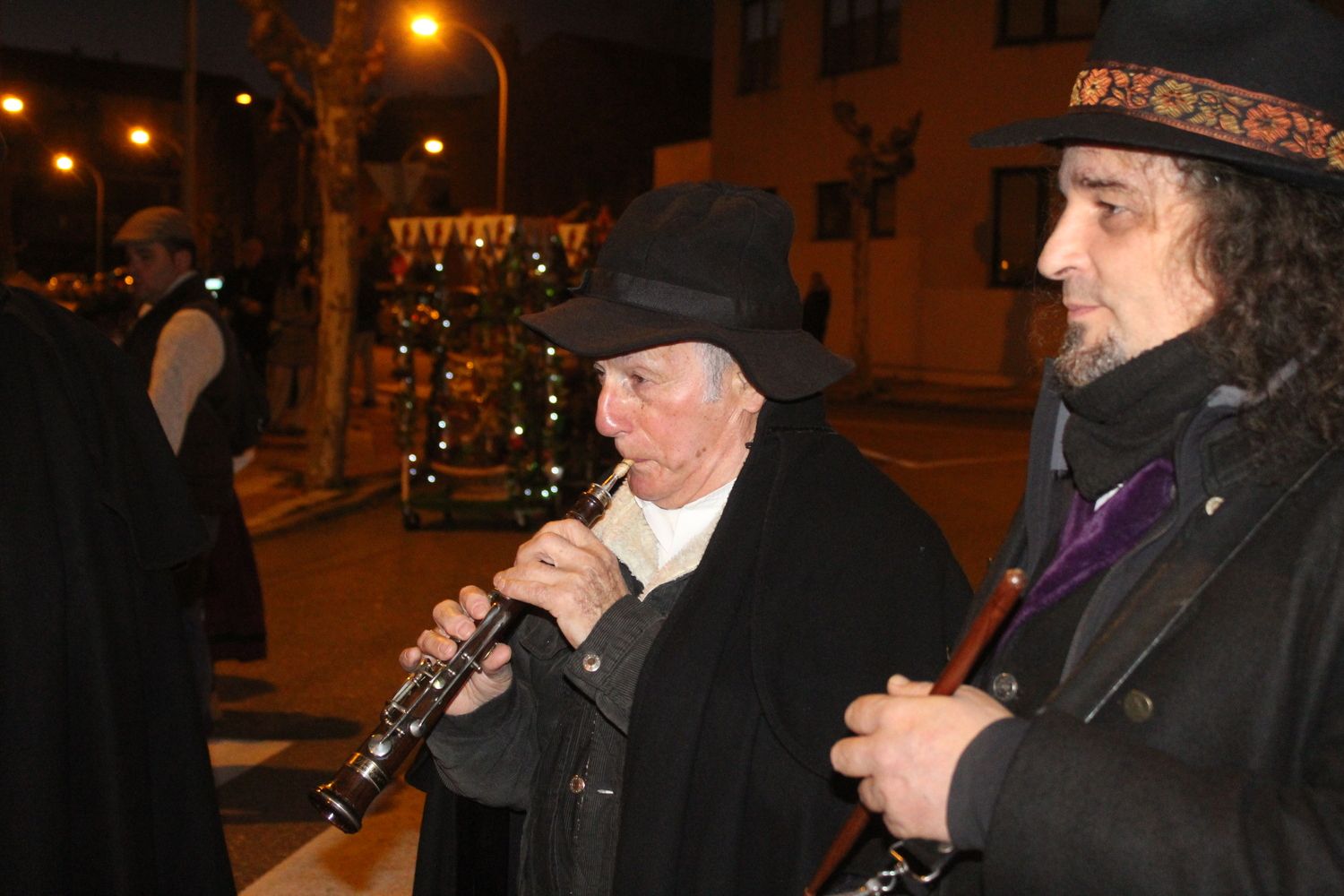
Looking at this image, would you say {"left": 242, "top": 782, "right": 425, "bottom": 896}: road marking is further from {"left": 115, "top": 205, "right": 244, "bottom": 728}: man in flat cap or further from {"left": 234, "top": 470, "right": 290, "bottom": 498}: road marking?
{"left": 234, "top": 470, "right": 290, "bottom": 498}: road marking

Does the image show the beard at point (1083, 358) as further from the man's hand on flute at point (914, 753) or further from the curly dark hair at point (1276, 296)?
the man's hand on flute at point (914, 753)

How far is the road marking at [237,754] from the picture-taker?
543 cm

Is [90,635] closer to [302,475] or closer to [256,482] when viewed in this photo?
[256,482]

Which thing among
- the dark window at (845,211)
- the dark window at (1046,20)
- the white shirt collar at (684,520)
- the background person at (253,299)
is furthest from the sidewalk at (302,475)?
the white shirt collar at (684,520)

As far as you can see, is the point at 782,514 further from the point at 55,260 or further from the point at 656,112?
the point at 55,260

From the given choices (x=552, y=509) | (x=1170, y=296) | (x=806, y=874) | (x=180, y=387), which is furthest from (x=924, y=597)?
(x=552, y=509)

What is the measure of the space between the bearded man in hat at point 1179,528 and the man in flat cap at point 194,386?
4341 millimetres

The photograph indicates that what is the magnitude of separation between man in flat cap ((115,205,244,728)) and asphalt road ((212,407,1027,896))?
17.6 inches

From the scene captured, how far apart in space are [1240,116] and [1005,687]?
0.75m

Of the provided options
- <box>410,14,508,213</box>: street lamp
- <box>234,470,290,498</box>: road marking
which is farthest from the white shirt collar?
<box>410,14,508,213</box>: street lamp

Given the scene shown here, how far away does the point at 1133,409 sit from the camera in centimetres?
167

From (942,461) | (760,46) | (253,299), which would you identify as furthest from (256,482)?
(760,46)

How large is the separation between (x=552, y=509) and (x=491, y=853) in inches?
314

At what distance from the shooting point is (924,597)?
91.0 inches
